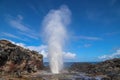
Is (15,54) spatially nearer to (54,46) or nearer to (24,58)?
(24,58)

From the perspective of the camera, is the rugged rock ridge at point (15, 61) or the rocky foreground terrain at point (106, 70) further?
the rocky foreground terrain at point (106, 70)

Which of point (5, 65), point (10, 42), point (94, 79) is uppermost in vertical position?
point (10, 42)

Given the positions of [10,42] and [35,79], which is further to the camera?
[10,42]

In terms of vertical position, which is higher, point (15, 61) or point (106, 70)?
point (15, 61)

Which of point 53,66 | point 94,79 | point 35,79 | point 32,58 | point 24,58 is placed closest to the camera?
point 35,79

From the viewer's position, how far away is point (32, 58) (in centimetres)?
7756

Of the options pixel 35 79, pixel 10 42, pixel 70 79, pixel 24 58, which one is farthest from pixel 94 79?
pixel 10 42

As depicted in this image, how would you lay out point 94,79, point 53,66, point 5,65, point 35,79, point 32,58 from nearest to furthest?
point 35,79, point 94,79, point 5,65, point 32,58, point 53,66

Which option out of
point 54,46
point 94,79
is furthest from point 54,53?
point 94,79

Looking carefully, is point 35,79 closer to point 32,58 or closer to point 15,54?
point 15,54

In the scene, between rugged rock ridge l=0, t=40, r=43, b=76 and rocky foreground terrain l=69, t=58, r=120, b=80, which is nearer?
rugged rock ridge l=0, t=40, r=43, b=76

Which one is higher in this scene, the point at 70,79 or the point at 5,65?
the point at 5,65

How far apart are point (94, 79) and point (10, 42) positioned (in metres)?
45.2

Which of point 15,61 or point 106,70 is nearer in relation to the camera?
point 15,61
